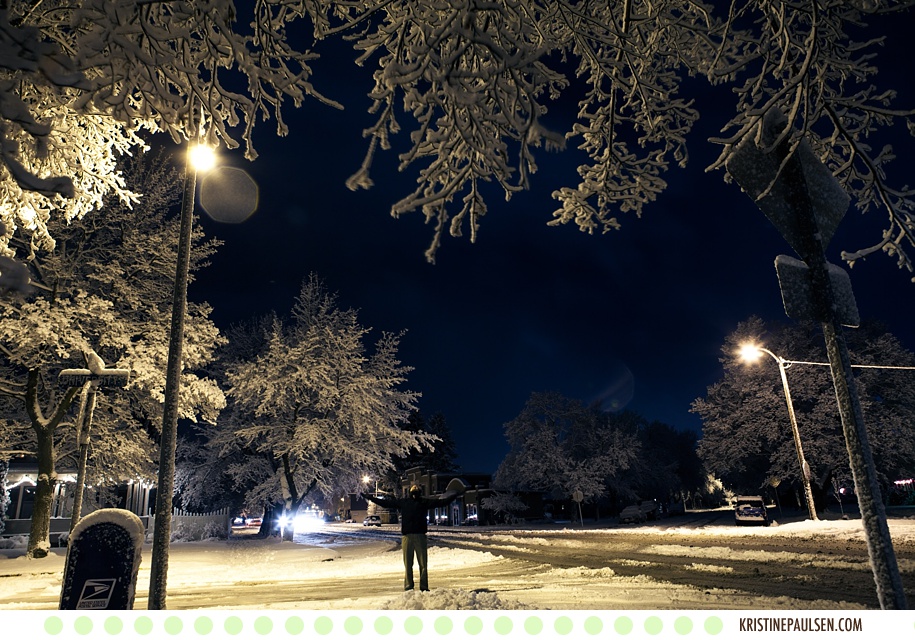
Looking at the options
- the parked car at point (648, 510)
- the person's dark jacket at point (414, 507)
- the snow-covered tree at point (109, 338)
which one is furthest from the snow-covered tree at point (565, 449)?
the person's dark jacket at point (414, 507)

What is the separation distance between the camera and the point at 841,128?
4.06 m

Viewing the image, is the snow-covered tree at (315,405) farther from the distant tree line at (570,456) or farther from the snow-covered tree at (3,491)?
the distant tree line at (570,456)

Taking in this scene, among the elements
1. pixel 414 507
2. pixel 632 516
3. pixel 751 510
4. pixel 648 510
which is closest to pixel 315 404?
pixel 414 507

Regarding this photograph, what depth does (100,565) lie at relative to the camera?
5.39 meters

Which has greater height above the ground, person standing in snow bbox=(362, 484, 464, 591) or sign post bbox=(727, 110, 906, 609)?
sign post bbox=(727, 110, 906, 609)

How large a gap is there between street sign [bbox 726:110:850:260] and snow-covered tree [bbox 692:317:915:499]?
114 ft

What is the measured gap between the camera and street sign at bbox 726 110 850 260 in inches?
125

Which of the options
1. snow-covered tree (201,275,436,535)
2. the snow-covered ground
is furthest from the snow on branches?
the snow-covered ground

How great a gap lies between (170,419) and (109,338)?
481 inches

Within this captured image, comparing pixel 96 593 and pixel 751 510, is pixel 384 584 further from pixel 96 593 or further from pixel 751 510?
pixel 751 510

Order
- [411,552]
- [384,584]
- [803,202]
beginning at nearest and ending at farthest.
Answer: [803,202]
[411,552]
[384,584]

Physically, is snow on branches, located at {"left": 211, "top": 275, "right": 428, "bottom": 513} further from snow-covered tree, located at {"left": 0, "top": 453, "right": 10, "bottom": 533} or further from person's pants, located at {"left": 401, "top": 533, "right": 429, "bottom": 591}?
person's pants, located at {"left": 401, "top": 533, "right": 429, "bottom": 591}
